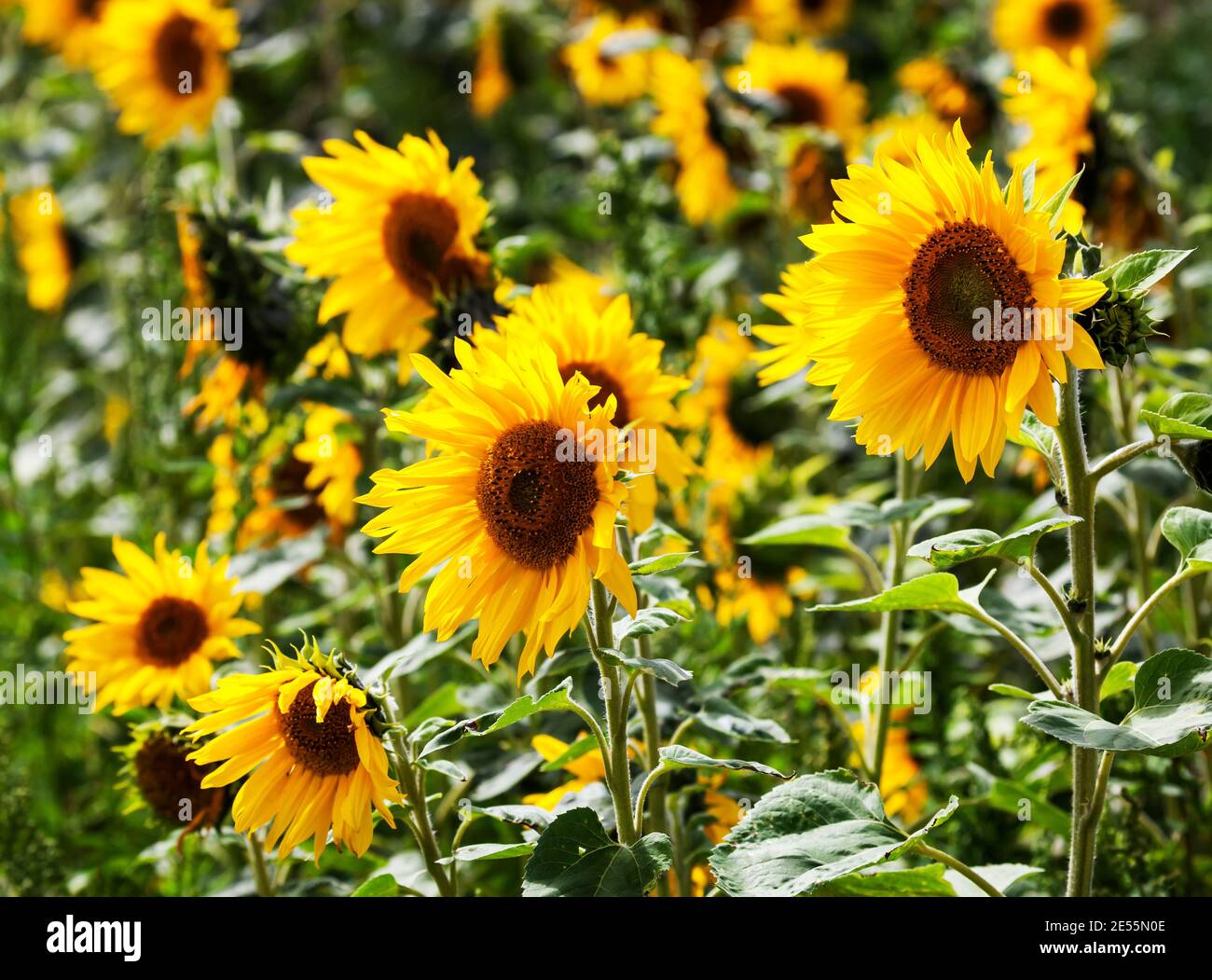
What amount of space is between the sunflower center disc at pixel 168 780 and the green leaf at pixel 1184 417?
1.12 metres

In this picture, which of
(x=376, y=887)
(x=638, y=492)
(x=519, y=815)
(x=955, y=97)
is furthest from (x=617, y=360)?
(x=955, y=97)

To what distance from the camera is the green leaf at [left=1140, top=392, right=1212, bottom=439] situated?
1.21 metres

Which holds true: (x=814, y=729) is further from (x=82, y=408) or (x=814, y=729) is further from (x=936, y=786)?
(x=82, y=408)

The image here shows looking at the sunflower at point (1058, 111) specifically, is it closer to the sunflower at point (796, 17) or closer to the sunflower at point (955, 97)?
the sunflower at point (955, 97)

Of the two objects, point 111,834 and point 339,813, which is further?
point 111,834

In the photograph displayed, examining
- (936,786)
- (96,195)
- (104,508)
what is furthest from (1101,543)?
(96,195)

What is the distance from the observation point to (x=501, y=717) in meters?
1.33

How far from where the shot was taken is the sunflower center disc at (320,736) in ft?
4.69

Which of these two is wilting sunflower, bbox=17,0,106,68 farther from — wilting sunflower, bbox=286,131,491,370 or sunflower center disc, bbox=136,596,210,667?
sunflower center disc, bbox=136,596,210,667

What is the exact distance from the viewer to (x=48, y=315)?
4164 mm

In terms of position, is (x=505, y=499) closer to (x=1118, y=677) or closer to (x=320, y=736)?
(x=320, y=736)

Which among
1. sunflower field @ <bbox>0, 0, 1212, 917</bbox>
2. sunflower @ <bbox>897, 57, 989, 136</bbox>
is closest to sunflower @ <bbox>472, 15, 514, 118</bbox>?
sunflower field @ <bbox>0, 0, 1212, 917</bbox>
